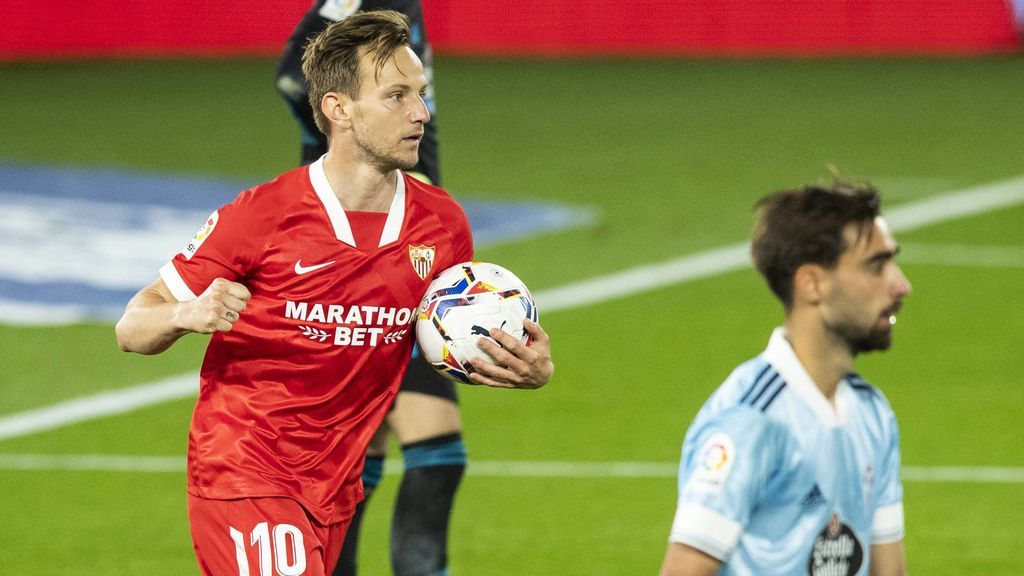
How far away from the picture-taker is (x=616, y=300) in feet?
42.2

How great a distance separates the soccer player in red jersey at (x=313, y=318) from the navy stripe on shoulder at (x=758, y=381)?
0.85 meters

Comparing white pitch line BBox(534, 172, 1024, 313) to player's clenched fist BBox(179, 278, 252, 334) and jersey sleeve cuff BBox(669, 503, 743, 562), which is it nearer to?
player's clenched fist BBox(179, 278, 252, 334)

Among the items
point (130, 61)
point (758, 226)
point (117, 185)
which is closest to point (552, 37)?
point (130, 61)

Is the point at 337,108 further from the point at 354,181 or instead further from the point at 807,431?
the point at 807,431

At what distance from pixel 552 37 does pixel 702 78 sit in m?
3.77

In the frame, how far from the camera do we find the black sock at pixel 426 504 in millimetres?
6562

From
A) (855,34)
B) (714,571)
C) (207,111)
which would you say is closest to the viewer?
(714,571)

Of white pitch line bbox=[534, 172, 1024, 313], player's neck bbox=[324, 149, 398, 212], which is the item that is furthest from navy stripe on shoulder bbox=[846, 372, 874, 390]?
white pitch line bbox=[534, 172, 1024, 313]

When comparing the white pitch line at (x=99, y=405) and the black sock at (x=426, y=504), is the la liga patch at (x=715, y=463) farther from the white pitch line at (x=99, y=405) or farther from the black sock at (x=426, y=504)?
the white pitch line at (x=99, y=405)

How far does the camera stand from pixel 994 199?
1620 cm

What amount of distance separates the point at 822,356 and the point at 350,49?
1.64m

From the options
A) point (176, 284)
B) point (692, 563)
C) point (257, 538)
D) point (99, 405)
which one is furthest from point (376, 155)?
point (99, 405)

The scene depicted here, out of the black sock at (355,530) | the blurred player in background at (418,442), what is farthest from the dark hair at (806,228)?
the black sock at (355,530)

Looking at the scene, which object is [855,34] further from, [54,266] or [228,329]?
[228,329]
